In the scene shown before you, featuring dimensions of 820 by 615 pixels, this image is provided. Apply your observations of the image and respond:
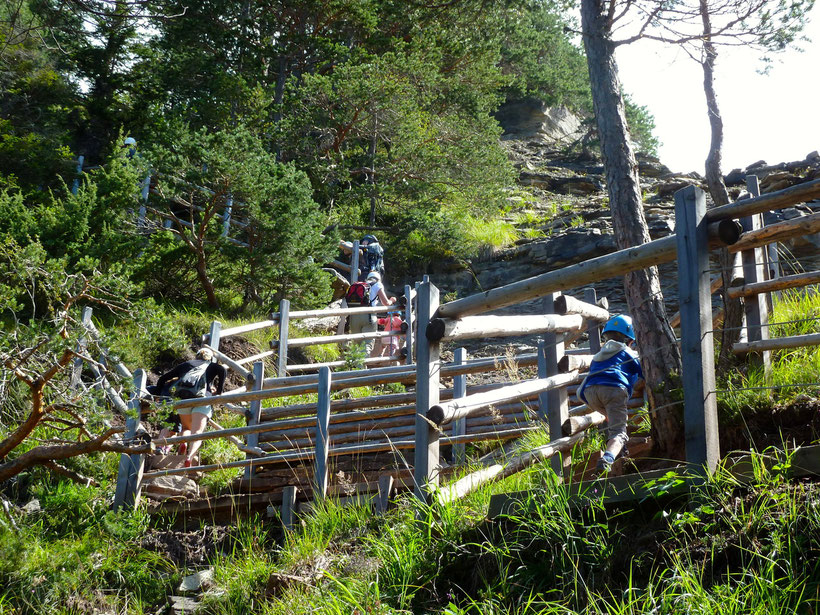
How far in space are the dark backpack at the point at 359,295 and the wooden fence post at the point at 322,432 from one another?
5216 millimetres

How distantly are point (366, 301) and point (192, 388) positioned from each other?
4633 mm

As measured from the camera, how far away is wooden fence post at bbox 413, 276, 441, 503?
435 cm

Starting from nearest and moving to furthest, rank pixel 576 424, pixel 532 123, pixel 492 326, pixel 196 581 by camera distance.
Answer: pixel 492 326
pixel 576 424
pixel 196 581
pixel 532 123

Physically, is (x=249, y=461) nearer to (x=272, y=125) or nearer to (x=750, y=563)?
(x=750, y=563)

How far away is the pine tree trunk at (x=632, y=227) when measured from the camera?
5.30 m

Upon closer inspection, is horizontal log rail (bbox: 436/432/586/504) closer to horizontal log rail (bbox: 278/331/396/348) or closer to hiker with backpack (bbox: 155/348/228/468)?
hiker with backpack (bbox: 155/348/228/468)

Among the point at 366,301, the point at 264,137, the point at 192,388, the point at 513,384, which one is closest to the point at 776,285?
the point at 513,384

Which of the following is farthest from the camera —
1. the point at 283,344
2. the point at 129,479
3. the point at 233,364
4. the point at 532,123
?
the point at 532,123

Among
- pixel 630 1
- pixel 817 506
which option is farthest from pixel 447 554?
pixel 630 1

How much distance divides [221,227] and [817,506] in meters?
11.8

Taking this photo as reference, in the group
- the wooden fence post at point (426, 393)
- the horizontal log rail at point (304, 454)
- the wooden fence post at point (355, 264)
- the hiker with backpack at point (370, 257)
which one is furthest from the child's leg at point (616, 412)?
the wooden fence post at point (355, 264)

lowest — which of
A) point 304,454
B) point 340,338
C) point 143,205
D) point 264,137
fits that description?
point 304,454

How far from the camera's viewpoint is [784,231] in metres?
4.51

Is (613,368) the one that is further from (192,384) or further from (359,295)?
(359,295)
